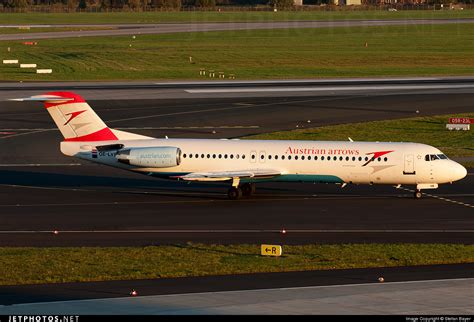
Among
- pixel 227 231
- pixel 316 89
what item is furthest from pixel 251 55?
pixel 227 231

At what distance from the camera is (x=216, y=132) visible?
74.8 metres

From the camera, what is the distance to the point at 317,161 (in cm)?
5084

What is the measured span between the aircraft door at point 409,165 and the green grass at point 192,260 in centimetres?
1130

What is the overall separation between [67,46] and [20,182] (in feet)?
295

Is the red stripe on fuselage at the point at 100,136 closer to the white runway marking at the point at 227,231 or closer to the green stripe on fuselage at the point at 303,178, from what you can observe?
the green stripe on fuselage at the point at 303,178

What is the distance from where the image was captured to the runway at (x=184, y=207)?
4225 cm

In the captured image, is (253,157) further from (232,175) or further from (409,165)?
(409,165)

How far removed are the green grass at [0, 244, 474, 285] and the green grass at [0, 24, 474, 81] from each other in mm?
74168

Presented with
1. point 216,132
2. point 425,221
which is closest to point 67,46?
point 216,132

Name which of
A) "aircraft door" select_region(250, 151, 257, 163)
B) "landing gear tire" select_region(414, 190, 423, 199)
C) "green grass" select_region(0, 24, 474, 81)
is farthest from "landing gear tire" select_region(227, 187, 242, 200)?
"green grass" select_region(0, 24, 474, 81)

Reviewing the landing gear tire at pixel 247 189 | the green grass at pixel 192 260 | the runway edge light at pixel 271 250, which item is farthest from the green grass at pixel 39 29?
the runway edge light at pixel 271 250

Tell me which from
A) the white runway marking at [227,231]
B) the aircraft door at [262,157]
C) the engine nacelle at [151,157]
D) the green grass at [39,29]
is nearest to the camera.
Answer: the white runway marking at [227,231]

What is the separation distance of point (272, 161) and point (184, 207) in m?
5.21

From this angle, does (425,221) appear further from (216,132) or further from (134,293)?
(216,132)
